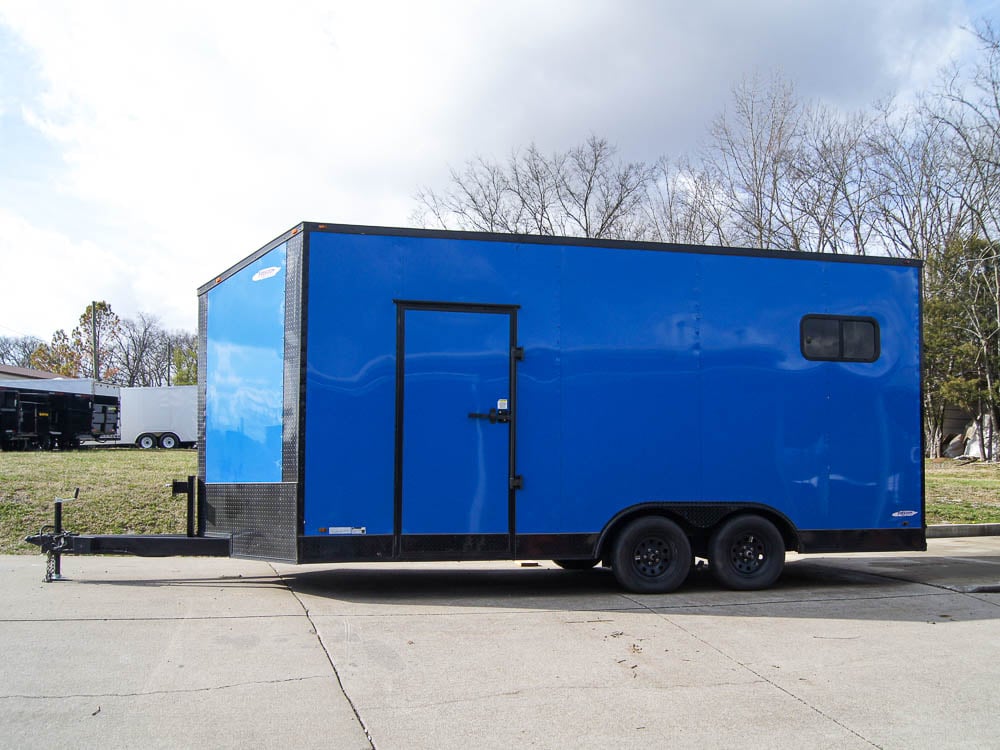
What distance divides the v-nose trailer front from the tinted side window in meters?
0.02

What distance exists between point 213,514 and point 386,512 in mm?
2116

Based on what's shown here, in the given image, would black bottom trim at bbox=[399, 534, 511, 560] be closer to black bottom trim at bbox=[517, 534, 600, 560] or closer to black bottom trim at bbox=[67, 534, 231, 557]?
black bottom trim at bbox=[517, 534, 600, 560]

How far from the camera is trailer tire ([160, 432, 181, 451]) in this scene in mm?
37719

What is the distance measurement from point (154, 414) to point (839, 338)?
34.8 m

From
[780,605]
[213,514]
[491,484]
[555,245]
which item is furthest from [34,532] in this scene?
[780,605]

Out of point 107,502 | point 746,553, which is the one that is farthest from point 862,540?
point 107,502

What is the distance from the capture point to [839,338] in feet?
28.1

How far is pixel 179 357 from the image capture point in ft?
234

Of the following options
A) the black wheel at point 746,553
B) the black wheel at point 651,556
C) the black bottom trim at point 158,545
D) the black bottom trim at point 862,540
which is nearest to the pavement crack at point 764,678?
the black wheel at point 651,556

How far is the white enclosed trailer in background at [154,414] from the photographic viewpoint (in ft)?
123

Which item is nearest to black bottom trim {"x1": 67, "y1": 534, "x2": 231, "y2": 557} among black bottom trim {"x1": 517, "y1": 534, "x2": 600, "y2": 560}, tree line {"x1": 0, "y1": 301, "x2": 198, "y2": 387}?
black bottom trim {"x1": 517, "y1": 534, "x2": 600, "y2": 560}

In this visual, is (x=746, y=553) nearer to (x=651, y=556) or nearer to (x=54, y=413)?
(x=651, y=556)

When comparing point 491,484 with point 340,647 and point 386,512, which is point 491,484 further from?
point 340,647

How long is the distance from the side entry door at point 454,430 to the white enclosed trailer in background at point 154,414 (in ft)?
106
